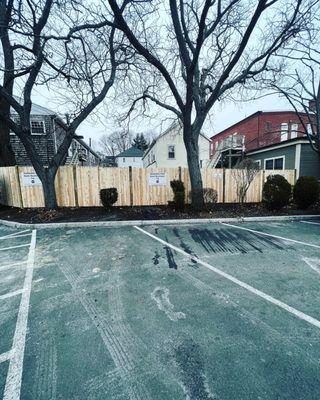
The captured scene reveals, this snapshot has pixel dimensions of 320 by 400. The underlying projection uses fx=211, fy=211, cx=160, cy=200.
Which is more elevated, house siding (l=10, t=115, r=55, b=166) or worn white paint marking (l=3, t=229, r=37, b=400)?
house siding (l=10, t=115, r=55, b=166)

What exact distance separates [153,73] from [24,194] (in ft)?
27.9

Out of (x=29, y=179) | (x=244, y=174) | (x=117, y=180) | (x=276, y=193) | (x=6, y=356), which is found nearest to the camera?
(x=6, y=356)

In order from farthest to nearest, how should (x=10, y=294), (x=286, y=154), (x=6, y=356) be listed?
(x=286, y=154)
(x=10, y=294)
(x=6, y=356)

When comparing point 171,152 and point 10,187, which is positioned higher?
point 171,152

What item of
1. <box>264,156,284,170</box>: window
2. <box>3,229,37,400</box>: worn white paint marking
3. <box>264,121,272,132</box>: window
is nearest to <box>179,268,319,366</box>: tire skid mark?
<box>3,229,37,400</box>: worn white paint marking

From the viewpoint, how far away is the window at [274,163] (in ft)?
47.2

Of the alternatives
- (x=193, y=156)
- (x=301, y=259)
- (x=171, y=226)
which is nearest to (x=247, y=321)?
(x=301, y=259)

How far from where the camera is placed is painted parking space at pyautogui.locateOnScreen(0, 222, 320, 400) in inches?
68.4

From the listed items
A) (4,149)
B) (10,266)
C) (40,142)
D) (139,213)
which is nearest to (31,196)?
(4,149)

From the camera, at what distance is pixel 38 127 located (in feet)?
51.0

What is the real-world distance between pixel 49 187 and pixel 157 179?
478 centimetres

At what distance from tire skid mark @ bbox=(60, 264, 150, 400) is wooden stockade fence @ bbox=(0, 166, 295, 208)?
7.25 m

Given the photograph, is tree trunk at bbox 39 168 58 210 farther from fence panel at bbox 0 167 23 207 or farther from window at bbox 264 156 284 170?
window at bbox 264 156 284 170

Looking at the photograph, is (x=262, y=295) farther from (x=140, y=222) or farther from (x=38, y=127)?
Result: (x=38, y=127)
